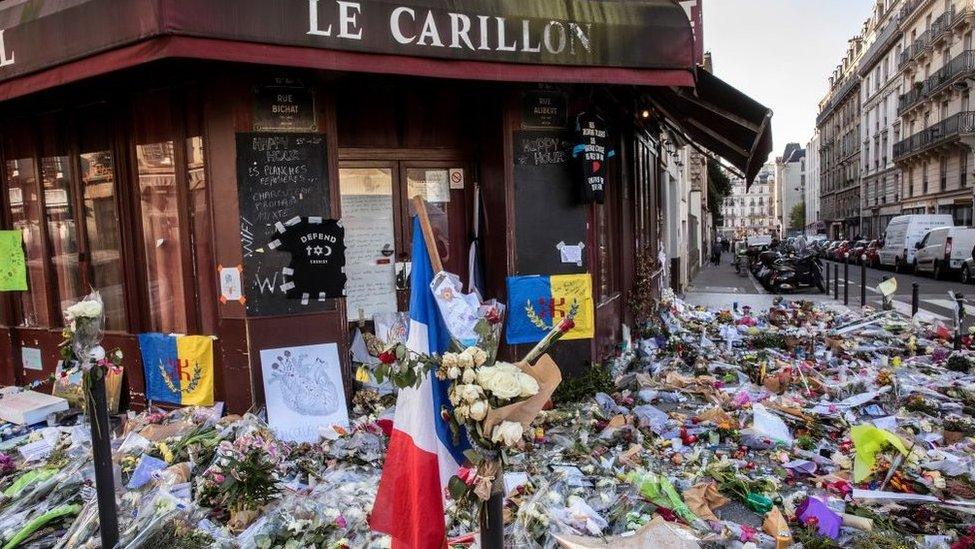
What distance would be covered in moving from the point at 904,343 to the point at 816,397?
127 inches

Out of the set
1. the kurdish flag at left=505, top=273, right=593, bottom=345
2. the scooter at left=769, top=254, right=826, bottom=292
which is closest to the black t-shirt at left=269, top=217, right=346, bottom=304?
the kurdish flag at left=505, top=273, right=593, bottom=345

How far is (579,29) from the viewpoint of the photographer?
5574 mm

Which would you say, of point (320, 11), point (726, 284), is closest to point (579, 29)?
point (320, 11)

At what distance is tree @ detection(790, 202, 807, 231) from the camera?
324ft

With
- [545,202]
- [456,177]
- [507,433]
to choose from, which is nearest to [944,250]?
[545,202]

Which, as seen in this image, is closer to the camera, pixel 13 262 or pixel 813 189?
pixel 13 262

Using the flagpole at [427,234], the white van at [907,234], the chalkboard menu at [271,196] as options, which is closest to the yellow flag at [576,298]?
the chalkboard menu at [271,196]

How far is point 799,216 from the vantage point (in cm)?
10025

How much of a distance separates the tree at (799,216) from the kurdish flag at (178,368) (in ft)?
348

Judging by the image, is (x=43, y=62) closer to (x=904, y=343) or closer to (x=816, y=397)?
(x=816, y=397)

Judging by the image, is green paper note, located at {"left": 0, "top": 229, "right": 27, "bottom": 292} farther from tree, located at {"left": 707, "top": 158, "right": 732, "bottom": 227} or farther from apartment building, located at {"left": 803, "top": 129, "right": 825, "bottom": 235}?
apartment building, located at {"left": 803, "top": 129, "right": 825, "bottom": 235}

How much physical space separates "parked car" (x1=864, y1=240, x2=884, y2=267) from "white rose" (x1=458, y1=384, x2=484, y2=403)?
33106mm

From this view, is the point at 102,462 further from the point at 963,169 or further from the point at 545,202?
the point at 963,169

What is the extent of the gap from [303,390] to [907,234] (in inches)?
1075
